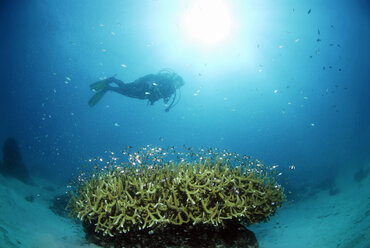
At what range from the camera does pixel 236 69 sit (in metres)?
57.9

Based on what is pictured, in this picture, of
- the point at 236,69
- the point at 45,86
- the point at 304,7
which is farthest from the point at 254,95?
the point at 45,86

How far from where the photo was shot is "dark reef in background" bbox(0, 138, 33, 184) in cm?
1938

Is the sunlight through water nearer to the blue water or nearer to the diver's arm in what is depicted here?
the blue water

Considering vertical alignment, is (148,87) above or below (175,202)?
above

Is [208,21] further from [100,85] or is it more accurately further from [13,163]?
[13,163]

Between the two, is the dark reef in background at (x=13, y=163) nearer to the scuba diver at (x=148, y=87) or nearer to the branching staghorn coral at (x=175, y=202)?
the scuba diver at (x=148, y=87)

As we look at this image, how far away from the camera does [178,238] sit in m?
4.38

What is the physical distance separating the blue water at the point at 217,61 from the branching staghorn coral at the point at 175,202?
4546mm

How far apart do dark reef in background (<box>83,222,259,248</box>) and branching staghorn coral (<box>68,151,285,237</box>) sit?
0.19 meters

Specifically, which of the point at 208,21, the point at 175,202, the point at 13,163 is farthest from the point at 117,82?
the point at 208,21

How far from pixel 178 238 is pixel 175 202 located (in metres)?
1.00

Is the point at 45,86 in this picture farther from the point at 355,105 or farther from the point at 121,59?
the point at 355,105

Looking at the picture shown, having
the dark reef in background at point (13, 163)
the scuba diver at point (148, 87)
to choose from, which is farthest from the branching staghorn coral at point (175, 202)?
the dark reef in background at point (13, 163)

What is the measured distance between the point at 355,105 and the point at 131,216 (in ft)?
251
